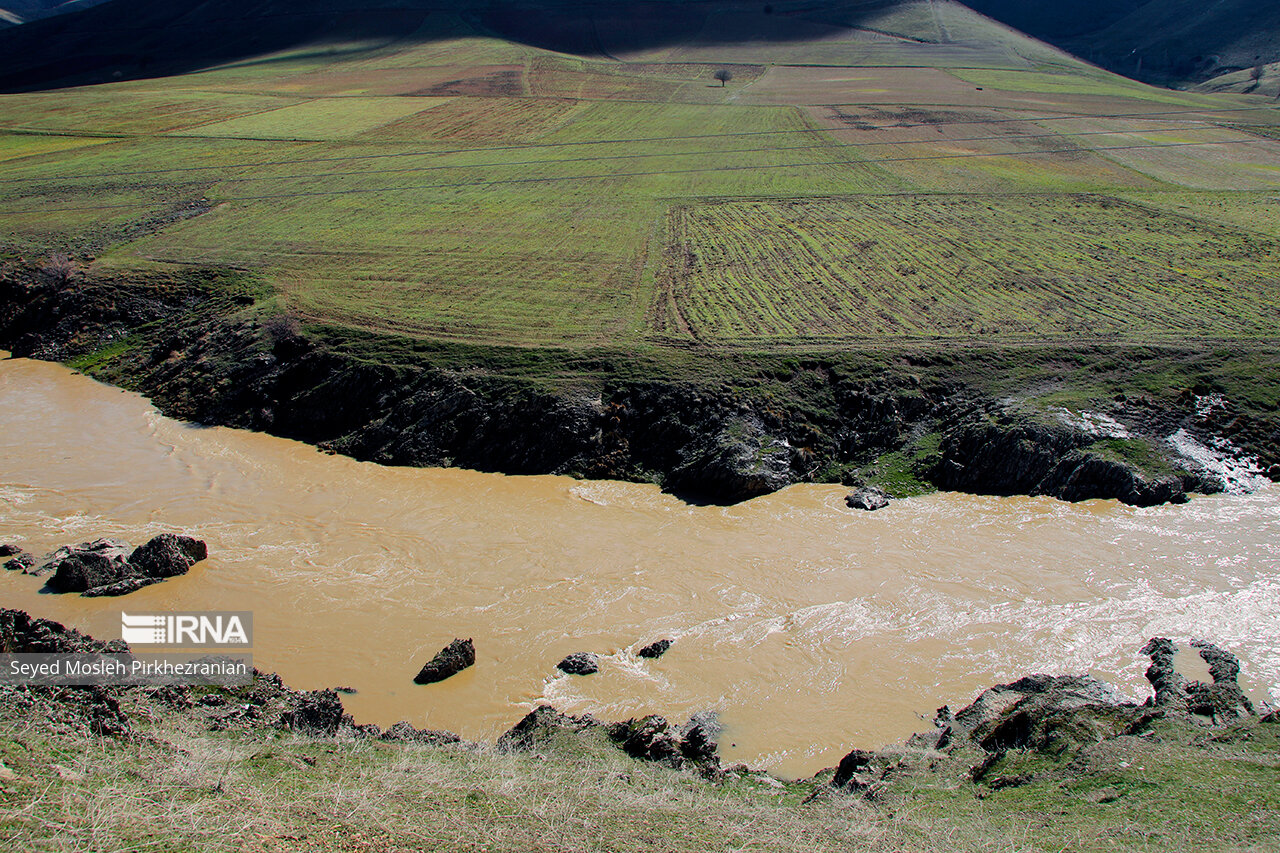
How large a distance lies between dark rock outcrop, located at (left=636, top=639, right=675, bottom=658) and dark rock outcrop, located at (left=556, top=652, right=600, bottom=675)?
90 cm

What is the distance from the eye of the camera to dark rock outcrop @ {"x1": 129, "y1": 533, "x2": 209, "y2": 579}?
18.7 meters

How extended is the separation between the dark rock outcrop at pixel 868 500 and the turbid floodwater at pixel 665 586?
0.42 metres

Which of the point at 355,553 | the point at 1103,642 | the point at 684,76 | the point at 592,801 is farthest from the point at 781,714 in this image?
the point at 684,76

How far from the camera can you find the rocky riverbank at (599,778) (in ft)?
31.5

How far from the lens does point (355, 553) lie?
20.1 meters

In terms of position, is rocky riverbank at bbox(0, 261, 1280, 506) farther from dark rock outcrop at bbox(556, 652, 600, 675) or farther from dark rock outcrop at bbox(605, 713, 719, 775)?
dark rock outcrop at bbox(605, 713, 719, 775)

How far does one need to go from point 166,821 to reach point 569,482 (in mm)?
14712

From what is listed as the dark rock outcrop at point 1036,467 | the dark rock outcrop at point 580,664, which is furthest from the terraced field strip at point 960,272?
the dark rock outcrop at point 580,664

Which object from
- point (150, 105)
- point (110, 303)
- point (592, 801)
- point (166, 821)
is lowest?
point (592, 801)

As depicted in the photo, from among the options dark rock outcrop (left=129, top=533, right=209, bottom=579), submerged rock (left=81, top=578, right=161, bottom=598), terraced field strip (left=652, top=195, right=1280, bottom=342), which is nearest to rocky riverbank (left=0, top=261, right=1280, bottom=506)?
terraced field strip (left=652, top=195, right=1280, bottom=342)

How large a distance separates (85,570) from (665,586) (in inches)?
493

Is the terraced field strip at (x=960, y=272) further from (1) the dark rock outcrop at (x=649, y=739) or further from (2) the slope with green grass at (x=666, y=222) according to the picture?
(1) the dark rock outcrop at (x=649, y=739)

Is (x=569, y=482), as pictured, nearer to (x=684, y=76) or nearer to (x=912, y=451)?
(x=912, y=451)

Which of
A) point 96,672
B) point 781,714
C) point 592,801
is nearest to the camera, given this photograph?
point 592,801
